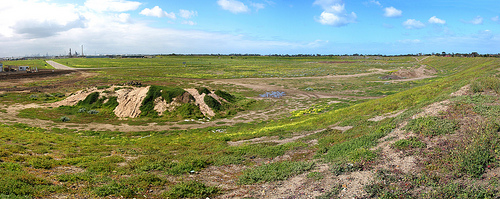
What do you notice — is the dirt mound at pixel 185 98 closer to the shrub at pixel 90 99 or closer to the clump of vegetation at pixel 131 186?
the shrub at pixel 90 99

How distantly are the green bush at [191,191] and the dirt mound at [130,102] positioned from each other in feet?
73.4

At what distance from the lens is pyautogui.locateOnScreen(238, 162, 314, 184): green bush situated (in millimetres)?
11109

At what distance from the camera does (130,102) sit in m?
31.8

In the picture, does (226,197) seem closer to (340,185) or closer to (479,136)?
(340,185)

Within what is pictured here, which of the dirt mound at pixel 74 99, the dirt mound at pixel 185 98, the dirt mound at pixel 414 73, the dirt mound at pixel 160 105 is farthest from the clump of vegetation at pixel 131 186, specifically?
the dirt mound at pixel 414 73

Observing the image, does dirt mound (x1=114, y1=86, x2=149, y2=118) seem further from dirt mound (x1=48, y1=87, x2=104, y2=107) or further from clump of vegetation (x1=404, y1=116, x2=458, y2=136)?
clump of vegetation (x1=404, y1=116, x2=458, y2=136)

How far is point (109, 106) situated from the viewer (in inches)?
1277

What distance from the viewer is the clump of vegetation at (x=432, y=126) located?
11.7 m

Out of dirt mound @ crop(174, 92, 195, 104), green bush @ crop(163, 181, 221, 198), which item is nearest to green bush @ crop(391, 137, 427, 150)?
green bush @ crop(163, 181, 221, 198)

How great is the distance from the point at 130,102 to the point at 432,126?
3111cm

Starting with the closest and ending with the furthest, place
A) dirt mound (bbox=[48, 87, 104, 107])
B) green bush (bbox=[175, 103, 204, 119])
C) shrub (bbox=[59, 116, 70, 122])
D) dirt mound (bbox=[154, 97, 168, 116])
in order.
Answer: shrub (bbox=[59, 116, 70, 122]) → green bush (bbox=[175, 103, 204, 119]) → dirt mound (bbox=[154, 97, 168, 116]) → dirt mound (bbox=[48, 87, 104, 107])

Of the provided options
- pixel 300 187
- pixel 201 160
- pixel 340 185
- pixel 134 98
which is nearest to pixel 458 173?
pixel 340 185

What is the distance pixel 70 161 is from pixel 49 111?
2425 centimetres

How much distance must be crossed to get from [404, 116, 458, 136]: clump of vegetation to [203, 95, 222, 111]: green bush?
23.0m
